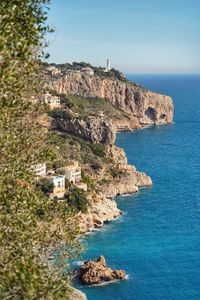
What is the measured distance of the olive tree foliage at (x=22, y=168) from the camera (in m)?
9.02

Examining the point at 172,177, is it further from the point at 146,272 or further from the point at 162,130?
the point at 162,130

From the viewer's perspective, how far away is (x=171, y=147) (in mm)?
98125

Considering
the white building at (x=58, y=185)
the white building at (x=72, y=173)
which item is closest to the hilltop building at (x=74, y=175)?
the white building at (x=72, y=173)

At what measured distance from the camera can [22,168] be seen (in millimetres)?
11133

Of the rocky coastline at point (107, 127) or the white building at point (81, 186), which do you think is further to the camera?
the white building at point (81, 186)

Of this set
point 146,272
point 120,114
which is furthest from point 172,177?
point 120,114

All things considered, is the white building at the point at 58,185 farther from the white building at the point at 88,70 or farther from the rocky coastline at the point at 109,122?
the white building at the point at 88,70

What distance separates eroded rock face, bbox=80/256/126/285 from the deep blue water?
655 millimetres

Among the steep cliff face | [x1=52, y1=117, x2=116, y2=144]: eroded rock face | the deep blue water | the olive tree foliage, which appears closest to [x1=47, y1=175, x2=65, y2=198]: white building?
the deep blue water

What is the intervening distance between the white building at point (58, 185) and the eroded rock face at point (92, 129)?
21.3 meters

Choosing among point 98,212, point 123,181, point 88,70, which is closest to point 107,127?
point 123,181

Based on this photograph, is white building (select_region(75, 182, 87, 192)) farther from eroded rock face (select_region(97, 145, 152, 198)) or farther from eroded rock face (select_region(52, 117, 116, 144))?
eroded rock face (select_region(52, 117, 116, 144))

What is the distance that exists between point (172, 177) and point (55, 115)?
1910 centimetres

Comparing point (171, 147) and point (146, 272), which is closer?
point (146, 272)
